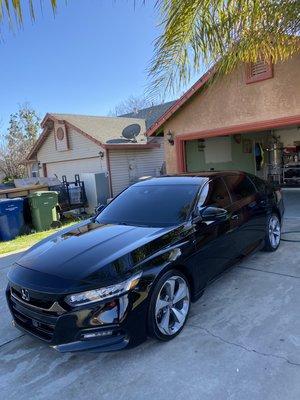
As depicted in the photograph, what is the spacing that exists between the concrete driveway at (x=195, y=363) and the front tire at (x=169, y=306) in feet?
0.41

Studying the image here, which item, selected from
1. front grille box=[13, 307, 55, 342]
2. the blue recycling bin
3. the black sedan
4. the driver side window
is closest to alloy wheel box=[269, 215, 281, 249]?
the black sedan

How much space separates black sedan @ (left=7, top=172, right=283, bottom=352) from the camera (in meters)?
3.05

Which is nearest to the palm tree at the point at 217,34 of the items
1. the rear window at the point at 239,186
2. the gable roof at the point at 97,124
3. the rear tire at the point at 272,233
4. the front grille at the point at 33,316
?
the rear window at the point at 239,186

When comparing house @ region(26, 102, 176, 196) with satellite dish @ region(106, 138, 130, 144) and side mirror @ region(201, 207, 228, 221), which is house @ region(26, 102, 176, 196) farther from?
side mirror @ region(201, 207, 228, 221)

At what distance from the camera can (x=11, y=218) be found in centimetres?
1050

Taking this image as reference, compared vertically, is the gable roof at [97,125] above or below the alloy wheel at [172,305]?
above

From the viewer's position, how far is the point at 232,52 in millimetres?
5637

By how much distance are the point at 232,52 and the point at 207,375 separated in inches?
183

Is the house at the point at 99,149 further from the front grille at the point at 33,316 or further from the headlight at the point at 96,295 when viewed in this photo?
the headlight at the point at 96,295

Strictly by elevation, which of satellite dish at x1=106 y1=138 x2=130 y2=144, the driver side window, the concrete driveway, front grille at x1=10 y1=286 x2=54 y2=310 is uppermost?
satellite dish at x1=106 y1=138 x2=130 y2=144

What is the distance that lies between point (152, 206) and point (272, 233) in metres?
2.59

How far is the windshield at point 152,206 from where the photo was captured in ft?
14.0

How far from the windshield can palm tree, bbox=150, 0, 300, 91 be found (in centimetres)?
184

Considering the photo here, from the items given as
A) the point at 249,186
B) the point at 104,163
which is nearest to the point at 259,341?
the point at 249,186
